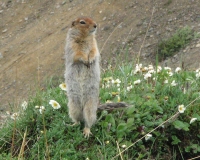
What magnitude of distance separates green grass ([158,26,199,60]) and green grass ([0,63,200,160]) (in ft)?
25.4

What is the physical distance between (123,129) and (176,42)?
9.11 meters

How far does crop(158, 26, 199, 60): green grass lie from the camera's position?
42.4 feet

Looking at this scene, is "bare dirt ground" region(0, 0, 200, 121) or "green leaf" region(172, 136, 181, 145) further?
"bare dirt ground" region(0, 0, 200, 121)

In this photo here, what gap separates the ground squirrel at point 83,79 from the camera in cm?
447

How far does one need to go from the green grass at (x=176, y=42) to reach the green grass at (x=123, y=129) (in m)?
7.75

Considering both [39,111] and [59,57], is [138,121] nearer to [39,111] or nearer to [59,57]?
[39,111]

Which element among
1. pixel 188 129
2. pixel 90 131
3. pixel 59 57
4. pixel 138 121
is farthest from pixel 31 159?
pixel 59 57

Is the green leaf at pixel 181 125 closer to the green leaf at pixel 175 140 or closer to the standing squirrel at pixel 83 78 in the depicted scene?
the green leaf at pixel 175 140

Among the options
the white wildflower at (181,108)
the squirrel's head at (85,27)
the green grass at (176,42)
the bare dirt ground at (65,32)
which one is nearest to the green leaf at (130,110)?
the white wildflower at (181,108)

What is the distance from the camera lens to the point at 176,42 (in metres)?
13.2

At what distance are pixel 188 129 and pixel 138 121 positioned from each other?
0.52 metres

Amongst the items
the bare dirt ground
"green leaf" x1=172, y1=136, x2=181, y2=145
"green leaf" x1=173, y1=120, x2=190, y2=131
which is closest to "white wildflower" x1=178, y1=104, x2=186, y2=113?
"green leaf" x1=173, y1=120, x2=190, y2=131

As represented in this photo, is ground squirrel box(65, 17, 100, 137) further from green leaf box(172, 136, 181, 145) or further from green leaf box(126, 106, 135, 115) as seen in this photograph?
green leaf box(172, 136, 181, 145)

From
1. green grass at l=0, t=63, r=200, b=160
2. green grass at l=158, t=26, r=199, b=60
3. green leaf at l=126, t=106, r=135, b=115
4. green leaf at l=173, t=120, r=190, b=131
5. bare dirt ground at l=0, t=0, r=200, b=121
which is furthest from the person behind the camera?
bare dirt ground at l=0, t=0, r=200, b=121
